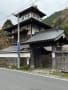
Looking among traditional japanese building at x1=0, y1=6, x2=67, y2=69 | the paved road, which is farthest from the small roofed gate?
the paved road

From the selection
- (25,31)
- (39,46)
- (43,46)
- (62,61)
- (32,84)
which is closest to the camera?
(32,84)

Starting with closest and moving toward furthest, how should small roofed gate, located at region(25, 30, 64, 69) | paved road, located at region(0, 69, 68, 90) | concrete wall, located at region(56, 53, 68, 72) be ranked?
paved road, located at region(0, 69, 68, 90) < concrete wall, located at region(56, 53, 68, 72) < small roofed gate, located at region(25, 30, 64, 69)

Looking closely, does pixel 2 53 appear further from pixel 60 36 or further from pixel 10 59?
pixel 60 36

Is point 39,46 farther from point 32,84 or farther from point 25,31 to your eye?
point 32,84

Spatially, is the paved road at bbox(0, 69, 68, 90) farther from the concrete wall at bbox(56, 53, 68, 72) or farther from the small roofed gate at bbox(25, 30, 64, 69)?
the small roofed gate at bbox(25, 30, 64, 69)

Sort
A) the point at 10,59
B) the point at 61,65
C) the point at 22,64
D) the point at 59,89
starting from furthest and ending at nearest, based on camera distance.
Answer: the point at 10,59, the point at 22,64, the point at 61,65, the point at 59,89

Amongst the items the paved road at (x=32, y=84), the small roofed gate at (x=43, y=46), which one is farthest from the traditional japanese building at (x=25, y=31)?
the paved road at (x=32, y=84)

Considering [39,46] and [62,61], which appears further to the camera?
[39,46]

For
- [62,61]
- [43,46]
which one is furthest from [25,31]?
[62,61]

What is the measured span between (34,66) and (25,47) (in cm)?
734

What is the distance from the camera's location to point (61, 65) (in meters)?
29.0

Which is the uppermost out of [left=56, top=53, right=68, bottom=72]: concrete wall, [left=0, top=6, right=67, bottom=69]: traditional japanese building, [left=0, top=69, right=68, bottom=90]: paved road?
[left=0, top=6, right=67, bottom=69]: traditional japanese building

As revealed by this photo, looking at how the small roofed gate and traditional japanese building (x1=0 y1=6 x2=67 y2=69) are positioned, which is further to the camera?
the small roofed gate

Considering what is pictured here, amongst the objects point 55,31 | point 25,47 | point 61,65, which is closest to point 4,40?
point 25,47
